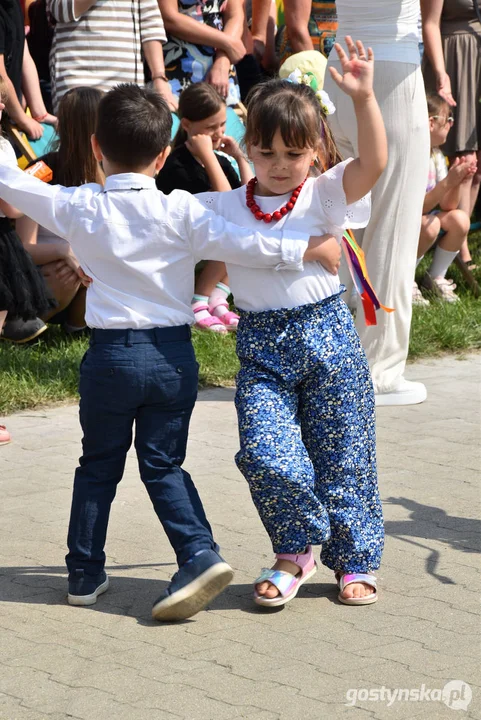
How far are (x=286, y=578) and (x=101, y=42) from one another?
4.57 m

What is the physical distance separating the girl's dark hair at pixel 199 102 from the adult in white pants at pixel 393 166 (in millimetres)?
1429

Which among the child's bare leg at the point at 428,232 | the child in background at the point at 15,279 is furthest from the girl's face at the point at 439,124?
the child in background at the point at 15,279

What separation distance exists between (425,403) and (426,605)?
7.57ft

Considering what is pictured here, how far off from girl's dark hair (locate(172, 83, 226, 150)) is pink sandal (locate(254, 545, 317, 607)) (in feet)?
12.8

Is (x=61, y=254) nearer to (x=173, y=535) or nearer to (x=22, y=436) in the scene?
(x=22, y=436)

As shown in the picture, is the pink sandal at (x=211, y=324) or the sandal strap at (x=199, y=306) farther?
the sandal strap at (x=199, y=306)

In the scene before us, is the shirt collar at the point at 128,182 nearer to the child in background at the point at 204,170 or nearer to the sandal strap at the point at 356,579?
the sandal strap at the point at 356,579

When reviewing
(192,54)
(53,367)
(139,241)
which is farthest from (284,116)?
(192,54)

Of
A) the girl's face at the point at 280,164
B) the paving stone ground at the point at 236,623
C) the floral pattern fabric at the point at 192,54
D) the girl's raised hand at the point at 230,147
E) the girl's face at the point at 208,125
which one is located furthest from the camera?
the floral pattern fabric at the point at 192,54

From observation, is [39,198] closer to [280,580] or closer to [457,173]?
[280,580]

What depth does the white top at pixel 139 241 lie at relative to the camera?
3.29 m

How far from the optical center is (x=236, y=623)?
332 cm

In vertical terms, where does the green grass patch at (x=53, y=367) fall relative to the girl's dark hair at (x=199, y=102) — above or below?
below

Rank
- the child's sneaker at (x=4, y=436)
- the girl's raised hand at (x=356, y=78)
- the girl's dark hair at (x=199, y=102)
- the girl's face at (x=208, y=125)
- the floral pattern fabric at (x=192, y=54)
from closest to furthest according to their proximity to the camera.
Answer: the girl's raised hand at (x=356, y=78) < the child's sneaker at (x=4, y=436) < the girl's dark hair at (x=199, y=102) < the girl's face at (x=208, y=125) < the floral pattern fabric at (x=192, y=54)
